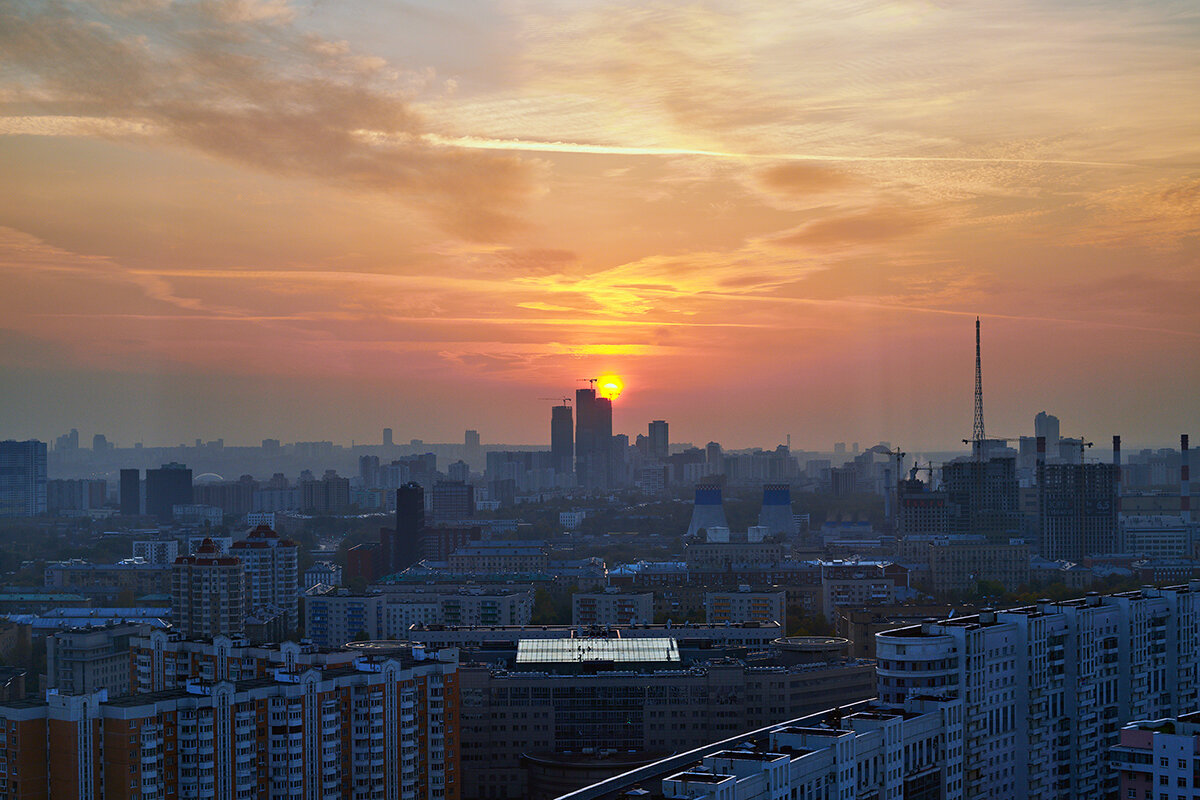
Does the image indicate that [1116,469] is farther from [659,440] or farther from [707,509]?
[659,440]

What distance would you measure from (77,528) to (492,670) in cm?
3885

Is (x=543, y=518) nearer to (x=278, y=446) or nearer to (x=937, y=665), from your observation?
(x=278, y=446)

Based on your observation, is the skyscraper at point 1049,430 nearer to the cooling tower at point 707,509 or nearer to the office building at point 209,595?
the cooling tower at point 707,509

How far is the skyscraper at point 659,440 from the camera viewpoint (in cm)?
9969

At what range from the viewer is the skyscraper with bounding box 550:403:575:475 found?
90.9m

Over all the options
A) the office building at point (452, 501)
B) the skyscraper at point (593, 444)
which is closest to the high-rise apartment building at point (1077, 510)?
the office building at point (452, 501)

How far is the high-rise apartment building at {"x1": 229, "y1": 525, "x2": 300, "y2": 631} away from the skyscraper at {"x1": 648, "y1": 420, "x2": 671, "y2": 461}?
6650 centimetres

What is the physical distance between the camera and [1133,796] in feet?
36.3

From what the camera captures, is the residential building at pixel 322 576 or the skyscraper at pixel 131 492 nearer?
the residential building at pixel 322 576

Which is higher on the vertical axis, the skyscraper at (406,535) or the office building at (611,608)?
the skyscraper at (406,535)

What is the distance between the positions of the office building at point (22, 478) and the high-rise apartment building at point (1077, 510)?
34691mm

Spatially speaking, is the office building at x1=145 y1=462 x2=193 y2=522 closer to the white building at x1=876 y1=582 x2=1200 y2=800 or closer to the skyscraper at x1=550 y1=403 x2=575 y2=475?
the skyscraper at x1=550 y1=403 x2=575 y2=475

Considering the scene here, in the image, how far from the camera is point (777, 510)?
61.8 metres

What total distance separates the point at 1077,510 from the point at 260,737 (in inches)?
1463
